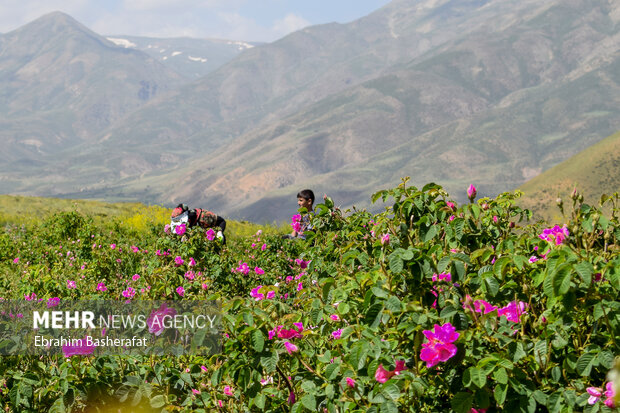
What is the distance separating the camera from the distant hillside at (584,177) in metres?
126

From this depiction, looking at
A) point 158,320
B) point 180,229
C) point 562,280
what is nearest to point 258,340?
point 562,280

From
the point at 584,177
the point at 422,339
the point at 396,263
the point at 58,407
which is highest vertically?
the point at 396,263

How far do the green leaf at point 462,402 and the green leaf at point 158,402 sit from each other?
1803mm

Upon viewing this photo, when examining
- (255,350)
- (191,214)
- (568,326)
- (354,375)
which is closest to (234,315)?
(255,350)

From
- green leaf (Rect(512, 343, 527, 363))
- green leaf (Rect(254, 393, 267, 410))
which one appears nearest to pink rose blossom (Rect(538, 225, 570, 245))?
green leaf (Rect(512, 343, 527, 363))

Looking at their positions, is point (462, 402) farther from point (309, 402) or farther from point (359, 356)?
point (309, 402)

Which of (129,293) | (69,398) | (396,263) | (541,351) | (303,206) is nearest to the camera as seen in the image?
(541,351)

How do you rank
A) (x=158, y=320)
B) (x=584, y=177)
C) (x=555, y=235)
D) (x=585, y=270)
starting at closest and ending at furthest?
(x=585, y=270) → (x=555, y=235) → (x=158, y=320) → (x=584, y=177)

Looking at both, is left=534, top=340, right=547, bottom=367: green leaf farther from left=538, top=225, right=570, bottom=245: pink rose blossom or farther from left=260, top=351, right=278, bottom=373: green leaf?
left=260, top=351, right=278, bottom=373: green leaf

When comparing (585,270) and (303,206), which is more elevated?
(585,270)

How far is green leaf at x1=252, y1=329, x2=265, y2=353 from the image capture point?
299 centimetres

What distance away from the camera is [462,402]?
2.70 meters

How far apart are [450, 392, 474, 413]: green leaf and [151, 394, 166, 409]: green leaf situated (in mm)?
1803

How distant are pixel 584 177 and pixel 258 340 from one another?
149 m
